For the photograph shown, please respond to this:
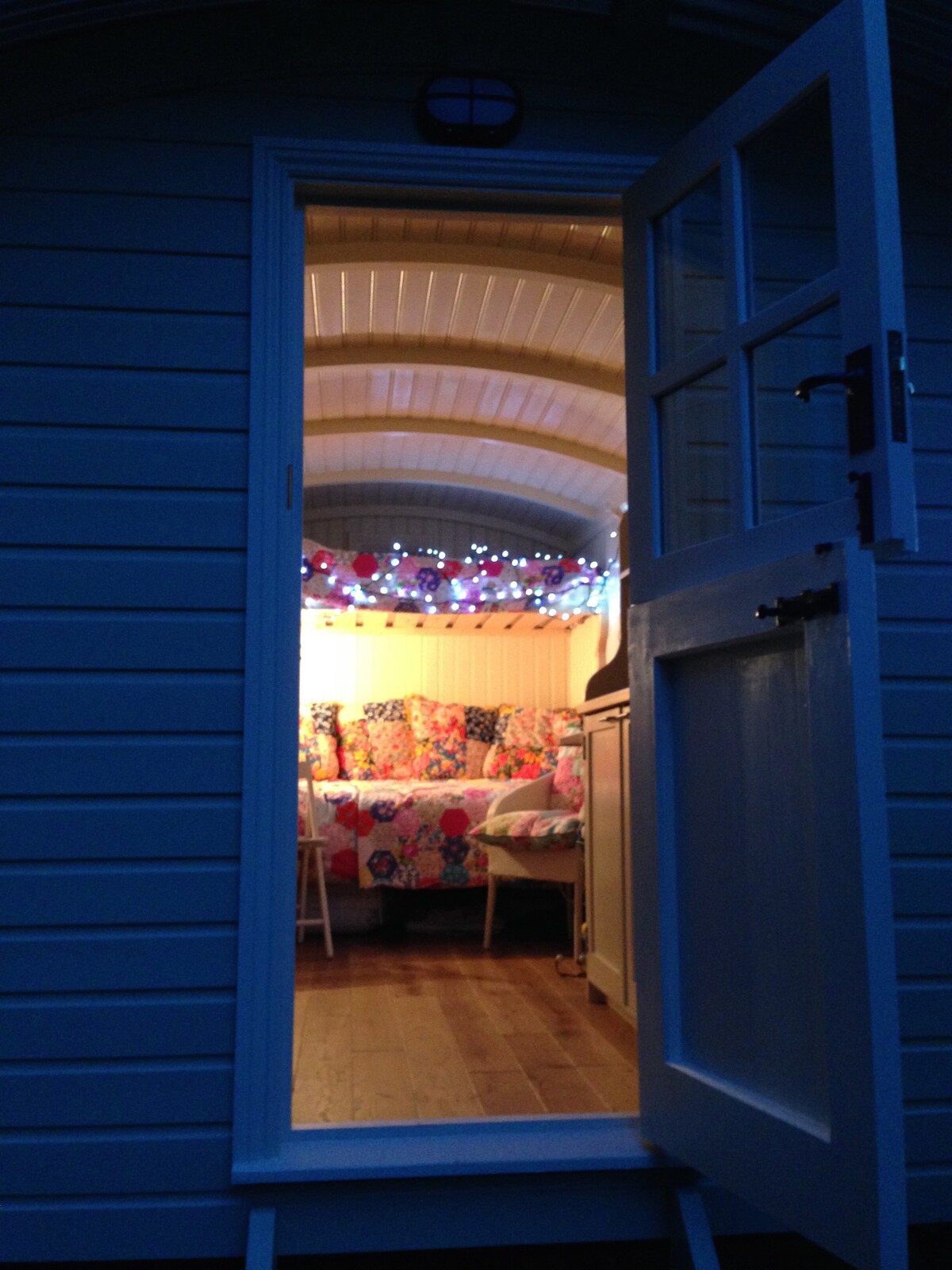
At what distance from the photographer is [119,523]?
2371mm

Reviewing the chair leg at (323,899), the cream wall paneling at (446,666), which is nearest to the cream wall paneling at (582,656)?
the cream wall paneling at (446,666)

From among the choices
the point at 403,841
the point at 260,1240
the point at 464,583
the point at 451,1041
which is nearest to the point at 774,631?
the point at 260,1240

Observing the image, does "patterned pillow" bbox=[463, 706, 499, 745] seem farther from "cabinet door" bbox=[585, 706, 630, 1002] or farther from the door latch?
the door latch

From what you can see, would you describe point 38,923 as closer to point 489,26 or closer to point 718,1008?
point 718,1008

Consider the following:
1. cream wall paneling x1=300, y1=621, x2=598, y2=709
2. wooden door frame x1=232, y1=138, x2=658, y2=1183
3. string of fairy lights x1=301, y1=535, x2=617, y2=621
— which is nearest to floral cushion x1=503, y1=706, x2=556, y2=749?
cream wall paneling x1=300, y1=621, x2=598, y2=709

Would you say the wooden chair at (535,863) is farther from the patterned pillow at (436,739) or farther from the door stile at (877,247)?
the door stile at (877,247)

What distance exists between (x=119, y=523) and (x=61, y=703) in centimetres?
38

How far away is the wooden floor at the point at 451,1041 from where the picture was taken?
2891 millimetres

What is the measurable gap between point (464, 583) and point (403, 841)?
6.27 feet

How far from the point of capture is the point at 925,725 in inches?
97.7

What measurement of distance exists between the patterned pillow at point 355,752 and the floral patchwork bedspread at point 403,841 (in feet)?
5.02

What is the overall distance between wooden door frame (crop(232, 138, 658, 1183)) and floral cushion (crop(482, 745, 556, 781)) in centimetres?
453

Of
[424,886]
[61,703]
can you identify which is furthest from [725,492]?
[424,886]

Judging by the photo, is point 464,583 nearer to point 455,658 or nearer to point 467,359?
point 455,658
